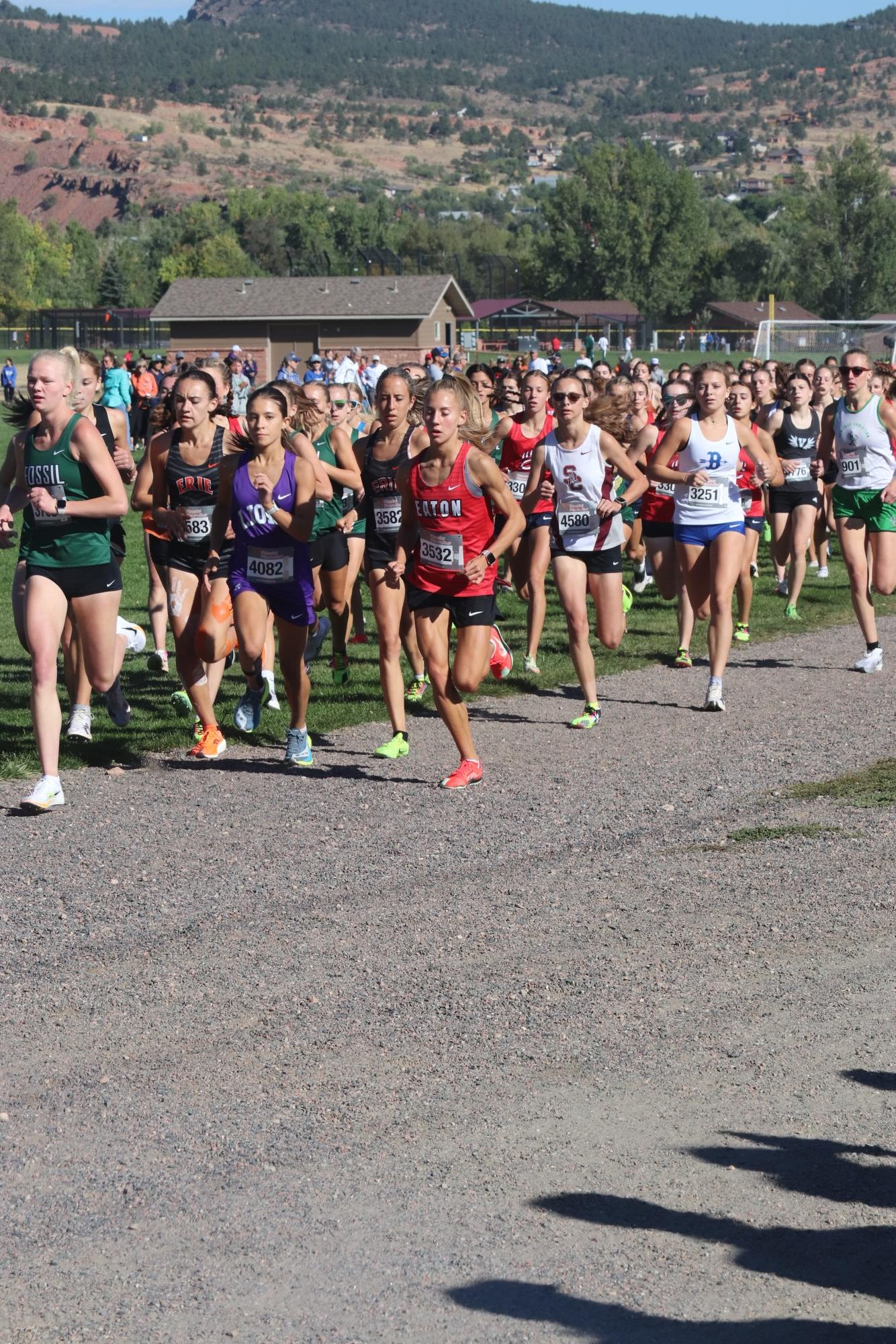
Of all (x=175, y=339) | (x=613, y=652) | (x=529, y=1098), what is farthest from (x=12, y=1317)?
(x=175, y=339)

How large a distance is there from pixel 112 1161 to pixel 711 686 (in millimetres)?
6596

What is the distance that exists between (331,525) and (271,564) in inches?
93.8

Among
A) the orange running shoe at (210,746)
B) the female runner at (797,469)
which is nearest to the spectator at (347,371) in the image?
the female runner at (797,469)

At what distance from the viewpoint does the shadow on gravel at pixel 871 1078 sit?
476 centimetres

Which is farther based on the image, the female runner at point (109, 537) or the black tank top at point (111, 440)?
the black tank top at point (111, 440)

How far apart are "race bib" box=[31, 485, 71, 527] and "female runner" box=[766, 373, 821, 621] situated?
7.14 m

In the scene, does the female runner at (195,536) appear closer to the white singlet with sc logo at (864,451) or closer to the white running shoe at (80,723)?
the white running shoe at (80,723)

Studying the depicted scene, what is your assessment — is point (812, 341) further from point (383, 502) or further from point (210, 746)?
point (210, 746)

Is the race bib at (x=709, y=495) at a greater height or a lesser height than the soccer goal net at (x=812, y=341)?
lesser

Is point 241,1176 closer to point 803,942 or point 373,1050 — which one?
point 373,1050

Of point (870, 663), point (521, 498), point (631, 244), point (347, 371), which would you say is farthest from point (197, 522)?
point (631, 244)

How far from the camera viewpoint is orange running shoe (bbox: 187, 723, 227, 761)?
29.2 feet

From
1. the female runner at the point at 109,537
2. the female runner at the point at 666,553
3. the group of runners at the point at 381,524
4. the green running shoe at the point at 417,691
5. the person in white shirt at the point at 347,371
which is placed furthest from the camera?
the person in white shirt at the point at 347,371

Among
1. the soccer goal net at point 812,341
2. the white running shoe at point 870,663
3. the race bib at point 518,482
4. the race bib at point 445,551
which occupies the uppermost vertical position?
the soccer goal net at point 812,341
